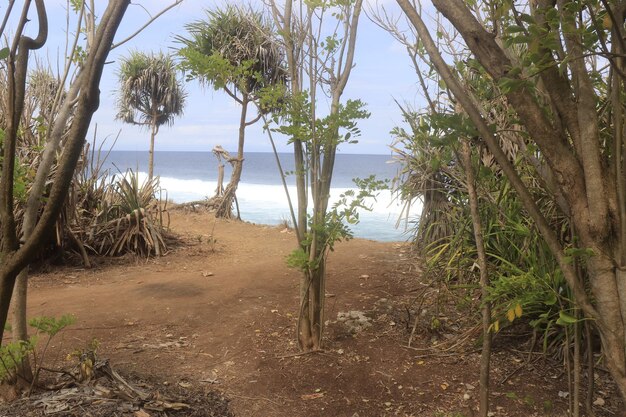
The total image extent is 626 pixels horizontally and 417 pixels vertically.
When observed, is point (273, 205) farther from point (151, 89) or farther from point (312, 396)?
point (312, 396)

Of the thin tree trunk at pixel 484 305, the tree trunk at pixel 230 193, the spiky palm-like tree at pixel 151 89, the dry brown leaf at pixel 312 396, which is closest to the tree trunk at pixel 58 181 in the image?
the thin tree trunk at pixel 484 305

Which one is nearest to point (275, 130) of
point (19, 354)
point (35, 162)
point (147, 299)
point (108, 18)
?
point (108, 18)

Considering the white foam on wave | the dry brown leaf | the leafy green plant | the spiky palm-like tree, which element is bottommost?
the white foam on wave

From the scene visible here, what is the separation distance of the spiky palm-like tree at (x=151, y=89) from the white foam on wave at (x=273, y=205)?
10.00ft

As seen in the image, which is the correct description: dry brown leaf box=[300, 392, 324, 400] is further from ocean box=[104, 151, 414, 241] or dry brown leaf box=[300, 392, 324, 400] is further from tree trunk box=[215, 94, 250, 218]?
tree trunk box=[215, 94, 250, 218]

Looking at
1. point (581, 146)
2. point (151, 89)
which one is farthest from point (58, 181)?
point (151, 89)

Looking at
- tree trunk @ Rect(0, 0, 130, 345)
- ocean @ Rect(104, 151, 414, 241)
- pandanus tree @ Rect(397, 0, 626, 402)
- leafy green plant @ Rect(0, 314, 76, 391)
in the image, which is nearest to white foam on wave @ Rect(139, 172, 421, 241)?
ocean @ Rect(104, 151, 414, 241)

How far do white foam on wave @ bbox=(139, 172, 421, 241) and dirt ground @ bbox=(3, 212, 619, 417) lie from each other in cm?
242

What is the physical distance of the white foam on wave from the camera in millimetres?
18505

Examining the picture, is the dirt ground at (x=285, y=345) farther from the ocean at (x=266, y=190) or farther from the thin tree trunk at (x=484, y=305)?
the ocean at (x=266, y=190)

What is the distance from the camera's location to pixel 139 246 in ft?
23.3

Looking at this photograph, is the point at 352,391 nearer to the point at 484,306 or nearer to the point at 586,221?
the point at 484,306

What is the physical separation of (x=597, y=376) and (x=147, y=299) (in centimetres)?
364

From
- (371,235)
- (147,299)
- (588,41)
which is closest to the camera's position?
(588,41)
